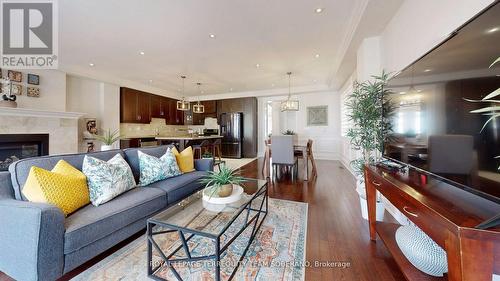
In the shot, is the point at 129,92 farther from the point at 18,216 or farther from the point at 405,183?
the point at 405,183

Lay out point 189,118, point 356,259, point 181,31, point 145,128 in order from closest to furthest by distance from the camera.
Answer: point 356,259 < point 181,31 < point 145,128 < point 189,118

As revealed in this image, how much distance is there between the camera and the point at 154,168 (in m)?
2.34

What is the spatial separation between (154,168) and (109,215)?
885mm

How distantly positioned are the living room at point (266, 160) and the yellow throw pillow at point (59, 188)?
0.03 ft

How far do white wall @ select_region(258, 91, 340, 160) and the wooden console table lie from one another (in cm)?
498

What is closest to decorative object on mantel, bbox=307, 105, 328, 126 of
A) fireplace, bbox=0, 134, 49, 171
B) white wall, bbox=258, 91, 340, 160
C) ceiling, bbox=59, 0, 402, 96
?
white wall, bbox=258, 91, 340, 160

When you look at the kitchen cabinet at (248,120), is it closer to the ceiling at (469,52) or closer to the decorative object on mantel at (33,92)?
the decorative object on mantel at (33,92)

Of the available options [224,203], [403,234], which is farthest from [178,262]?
[403,234]

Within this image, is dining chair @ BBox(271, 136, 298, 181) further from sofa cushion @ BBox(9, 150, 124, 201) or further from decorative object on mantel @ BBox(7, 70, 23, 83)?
decorative object on mantel @ BBox(7, 70, 23, 83)

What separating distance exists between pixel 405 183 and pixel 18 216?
2552 millimetres

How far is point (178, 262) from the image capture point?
1.49 m

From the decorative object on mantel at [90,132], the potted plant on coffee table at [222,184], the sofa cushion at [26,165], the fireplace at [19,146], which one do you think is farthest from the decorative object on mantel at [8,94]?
the potted plant on coffee table at [222,184]

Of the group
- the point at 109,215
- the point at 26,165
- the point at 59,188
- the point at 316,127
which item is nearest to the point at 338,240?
the point at 109,215

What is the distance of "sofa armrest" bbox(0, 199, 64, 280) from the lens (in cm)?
114
